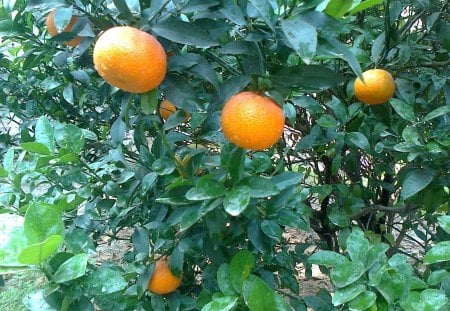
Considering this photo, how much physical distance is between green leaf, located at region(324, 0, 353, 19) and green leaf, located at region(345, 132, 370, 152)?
2.16 feet

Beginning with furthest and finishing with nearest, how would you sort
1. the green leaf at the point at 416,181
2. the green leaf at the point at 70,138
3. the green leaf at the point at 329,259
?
the green leaf at the point at 416,181, the green leaf at the point at 70,138, the green leaf at the point at 329,259

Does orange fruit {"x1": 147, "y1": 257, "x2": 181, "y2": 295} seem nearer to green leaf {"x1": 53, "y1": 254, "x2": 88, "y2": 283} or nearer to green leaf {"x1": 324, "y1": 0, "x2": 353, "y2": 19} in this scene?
green leaf {"x1": 53, "y1": 254, "x2": 88, "y2": 283}

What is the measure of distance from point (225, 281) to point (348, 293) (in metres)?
0.23

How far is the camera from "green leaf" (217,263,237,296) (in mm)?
969

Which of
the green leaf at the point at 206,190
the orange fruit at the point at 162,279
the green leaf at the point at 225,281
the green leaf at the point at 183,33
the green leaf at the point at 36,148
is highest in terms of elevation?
the green leaf at the point at 183,33

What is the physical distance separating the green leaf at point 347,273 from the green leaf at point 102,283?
0.39m

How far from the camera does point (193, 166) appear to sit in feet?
3.60

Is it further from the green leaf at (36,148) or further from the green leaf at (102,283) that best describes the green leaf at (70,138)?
the green leaf at (102,283)

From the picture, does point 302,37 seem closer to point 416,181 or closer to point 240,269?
point 240,269

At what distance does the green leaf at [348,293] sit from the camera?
0.91 meters

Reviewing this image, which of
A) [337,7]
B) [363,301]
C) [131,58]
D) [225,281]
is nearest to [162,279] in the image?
[225,281]

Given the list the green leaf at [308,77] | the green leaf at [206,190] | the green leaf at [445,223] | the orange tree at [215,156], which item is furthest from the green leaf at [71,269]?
the green leaf at [445,223]

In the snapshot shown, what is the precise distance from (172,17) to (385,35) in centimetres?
82

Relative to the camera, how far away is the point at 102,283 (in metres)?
0.89
